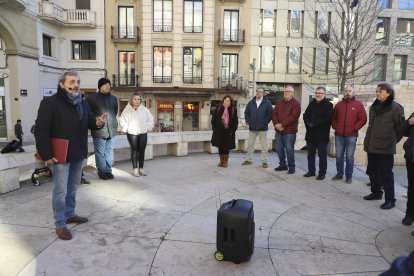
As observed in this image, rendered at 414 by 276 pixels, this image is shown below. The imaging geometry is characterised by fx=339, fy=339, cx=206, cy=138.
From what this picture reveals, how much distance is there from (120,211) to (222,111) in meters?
3.95

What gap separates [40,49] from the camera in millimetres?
21484

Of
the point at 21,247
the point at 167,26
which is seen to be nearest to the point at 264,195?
the point at 21,247

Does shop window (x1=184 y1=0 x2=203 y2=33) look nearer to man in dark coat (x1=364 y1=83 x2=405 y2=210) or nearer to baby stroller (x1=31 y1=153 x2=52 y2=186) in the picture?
baby stroller (x1=31 y1=153 x2=52 y2=186)

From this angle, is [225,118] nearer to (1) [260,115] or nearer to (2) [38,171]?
(1) [260,115]

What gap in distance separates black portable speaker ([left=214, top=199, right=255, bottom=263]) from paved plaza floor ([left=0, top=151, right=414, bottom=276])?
13 centimetres

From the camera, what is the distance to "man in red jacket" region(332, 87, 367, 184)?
21.7 ft

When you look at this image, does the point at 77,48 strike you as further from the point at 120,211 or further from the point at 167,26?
the point at 120,211

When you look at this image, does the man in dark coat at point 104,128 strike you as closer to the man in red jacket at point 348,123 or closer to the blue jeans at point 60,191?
the blue jeans at point 60,191

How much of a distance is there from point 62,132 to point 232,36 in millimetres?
25833

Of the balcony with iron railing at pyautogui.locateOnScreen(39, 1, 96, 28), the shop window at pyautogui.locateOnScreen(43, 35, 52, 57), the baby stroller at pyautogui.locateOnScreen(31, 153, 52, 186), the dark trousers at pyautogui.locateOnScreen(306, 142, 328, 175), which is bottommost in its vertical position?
the baby stroller at pyautogui.locateOnScreen(31, 153, 52, 186)

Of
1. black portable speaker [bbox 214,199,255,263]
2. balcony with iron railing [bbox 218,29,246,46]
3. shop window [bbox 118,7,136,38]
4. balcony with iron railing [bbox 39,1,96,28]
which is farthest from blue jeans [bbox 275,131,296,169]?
shop window [bbox 118,7,136,38]

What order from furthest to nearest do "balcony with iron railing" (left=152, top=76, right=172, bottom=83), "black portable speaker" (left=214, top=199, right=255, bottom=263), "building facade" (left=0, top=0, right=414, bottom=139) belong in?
"balcony with iron railing" (left=152, top=76, right=172, bottom=83)
"building facade" (left=0, top=0, right=414, bottom=139)
"black portable speaker" (left=214, top=199, right=255, bottom=263)

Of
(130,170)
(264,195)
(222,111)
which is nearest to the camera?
(264,195)

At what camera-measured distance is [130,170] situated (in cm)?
755
